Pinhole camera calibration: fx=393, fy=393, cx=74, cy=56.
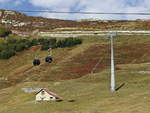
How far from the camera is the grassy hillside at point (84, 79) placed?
57.2 metres

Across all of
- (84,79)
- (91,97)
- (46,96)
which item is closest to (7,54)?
(84,79)

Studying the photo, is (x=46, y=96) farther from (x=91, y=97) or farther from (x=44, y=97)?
(x=91, y=97)

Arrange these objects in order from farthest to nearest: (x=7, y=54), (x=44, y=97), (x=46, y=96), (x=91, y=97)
Answer: (x=7, y=54)
(x=44, y=97)
(x=46, y=96)
(x=91, y=97)

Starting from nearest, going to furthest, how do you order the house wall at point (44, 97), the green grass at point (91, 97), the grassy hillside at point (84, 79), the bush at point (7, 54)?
the green grass at point (91, 97) < the grassy hillside at point (84, 79) < the house wall at point (44, 97) < the bush at point (7, 54)

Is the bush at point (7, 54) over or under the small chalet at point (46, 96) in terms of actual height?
over

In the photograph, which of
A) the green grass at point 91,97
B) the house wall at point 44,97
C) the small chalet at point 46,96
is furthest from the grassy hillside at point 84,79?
the house wall at point 44,97

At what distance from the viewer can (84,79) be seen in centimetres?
8925

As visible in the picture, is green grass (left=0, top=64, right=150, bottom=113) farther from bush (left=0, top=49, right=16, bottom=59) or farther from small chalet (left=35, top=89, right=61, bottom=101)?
bush (left=0, top=49, right=16, bottom=59)

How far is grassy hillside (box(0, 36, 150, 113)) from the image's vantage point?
5716 centimetres

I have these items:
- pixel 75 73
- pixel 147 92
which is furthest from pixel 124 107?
pixel 75 73

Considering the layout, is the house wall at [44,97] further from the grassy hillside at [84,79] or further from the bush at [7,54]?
the bush at [7,54]

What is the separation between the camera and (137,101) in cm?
5622

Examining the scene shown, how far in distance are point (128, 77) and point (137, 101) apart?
30279 mm

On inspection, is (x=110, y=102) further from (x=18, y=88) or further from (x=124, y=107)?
(x=18, y=88)
